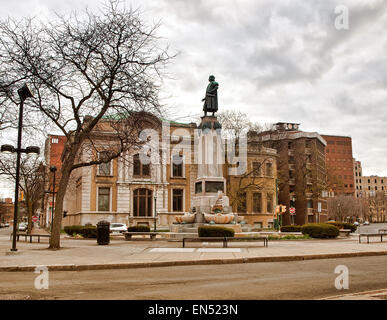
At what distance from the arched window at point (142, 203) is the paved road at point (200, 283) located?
37.7m

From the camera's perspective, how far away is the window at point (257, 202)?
184ft

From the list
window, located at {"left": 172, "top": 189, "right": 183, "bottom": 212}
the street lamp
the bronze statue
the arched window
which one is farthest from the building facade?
the street lamp

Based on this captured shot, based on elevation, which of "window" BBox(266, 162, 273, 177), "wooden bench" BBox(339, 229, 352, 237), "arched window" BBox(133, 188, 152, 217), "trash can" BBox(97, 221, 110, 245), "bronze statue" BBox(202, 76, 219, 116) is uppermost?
"bronze statue" BBox(202, 76, 219, 116)

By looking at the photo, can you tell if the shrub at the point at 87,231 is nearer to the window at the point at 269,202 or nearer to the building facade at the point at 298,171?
the window at the point at 269,202

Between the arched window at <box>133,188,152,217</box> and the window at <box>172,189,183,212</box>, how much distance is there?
9.80 ft

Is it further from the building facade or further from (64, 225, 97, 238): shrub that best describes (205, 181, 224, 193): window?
the building facade

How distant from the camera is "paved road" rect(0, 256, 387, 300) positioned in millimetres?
7652

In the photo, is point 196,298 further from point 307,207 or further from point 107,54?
point 307,207

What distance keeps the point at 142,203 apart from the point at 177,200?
14.2ft

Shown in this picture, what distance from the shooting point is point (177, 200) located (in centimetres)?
5116

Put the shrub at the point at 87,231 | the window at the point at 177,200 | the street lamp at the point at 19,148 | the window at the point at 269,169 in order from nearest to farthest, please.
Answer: the street lamp at the point at 19,148, the shrub at the point at 87,231, the window at the point at 177,200, the window at the point at 269,169

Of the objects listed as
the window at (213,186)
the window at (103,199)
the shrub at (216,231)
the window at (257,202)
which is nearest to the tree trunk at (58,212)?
the shrub at (216,231)

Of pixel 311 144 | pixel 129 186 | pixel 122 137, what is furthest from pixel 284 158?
pixel 122 137

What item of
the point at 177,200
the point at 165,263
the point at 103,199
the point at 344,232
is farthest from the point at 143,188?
the point at 165,263
